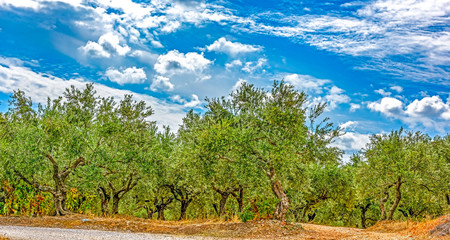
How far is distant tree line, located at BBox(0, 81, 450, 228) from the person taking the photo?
24969 millimetres

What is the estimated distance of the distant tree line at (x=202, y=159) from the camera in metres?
25.0

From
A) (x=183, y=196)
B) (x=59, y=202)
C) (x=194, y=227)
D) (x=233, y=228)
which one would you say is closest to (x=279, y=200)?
(x=233, y=228)

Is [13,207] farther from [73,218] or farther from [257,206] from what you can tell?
[257,206]

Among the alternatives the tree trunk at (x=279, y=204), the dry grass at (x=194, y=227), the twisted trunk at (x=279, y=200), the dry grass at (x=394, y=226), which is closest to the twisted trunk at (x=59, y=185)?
the dry grass at (x=194, y=227)

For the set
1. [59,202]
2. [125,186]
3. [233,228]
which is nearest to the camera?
[233,228]

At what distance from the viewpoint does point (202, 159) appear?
25.9 m

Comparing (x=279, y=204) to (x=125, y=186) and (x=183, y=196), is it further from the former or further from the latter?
(x=183, y=196)

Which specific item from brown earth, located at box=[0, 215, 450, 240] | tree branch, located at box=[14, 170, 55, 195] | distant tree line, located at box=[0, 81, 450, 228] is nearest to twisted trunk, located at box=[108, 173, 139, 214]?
distant tree line, located at box=[0, 81, 450, 228]

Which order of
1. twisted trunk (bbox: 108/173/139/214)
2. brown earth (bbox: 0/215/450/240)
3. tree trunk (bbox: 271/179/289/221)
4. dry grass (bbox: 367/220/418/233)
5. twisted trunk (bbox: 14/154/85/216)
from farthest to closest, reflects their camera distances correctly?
twisted trunk (bbox: 108/173/139/214) < twisted trunk (bbox: 14/154/85/216) < dry grass (bbox: 367/220/418/233) < tree trunk (bbox: 271/179/289/221) < brown earth (bbox: 0/215/450/240)

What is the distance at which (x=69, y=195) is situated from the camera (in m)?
34.6

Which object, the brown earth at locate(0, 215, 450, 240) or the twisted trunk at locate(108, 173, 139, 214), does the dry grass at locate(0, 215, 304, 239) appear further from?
the twisted trunk at locate(108, 173, 139, 214)

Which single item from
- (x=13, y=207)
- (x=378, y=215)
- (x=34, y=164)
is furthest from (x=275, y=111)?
(x=378, y=215)

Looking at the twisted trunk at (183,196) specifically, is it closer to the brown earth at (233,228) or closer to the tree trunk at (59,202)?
the tree trunk at (59,202)

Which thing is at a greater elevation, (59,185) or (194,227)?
(59,185)
